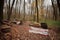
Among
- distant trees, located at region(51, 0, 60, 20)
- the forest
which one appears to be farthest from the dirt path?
distant trees, located at region(51, 0, 60, 20)

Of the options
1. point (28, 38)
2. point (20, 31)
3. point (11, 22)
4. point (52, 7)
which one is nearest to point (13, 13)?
point (11, 22)

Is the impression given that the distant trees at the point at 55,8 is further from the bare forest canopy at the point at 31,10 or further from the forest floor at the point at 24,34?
the forest floor at the point at 24,34

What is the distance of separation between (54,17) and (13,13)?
69 cm

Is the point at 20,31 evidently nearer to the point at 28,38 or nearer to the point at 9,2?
the point at 28,38

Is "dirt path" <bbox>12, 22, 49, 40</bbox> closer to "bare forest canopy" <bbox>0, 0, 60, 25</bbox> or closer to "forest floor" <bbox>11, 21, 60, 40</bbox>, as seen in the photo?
"forest floor" <bbox>11, 21, 60, 40</bbox>

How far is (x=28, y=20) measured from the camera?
231 centimetres

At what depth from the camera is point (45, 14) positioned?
2.36m

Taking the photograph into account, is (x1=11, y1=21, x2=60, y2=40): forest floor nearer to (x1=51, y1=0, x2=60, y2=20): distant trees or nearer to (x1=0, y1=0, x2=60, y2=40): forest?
(x1=0, y1=0, x2=60, y2=40): forest

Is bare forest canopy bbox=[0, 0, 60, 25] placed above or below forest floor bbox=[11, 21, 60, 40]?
above

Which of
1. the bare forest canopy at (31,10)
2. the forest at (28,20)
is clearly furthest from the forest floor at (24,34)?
the bare forest canopy at (31,10)

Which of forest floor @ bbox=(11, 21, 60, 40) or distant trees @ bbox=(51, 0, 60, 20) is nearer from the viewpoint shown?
forest floor @ bbox=(11, 21, 60, 40)

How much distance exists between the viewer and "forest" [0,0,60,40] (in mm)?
2260

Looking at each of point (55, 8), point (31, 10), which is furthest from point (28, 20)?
point (55, 8)

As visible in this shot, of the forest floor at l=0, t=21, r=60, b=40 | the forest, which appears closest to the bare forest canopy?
the forest
